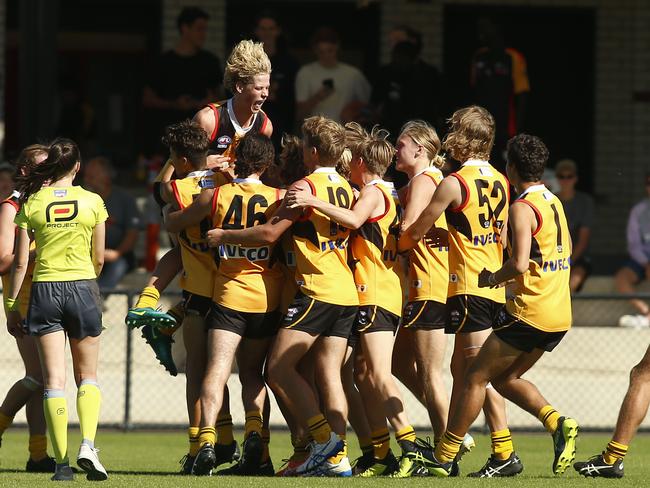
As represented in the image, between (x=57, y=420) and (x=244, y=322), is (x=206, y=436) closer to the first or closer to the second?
(x=244, y=322)

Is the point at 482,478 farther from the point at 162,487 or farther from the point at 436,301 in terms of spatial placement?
the point at 162,487

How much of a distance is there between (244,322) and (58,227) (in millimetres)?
1208

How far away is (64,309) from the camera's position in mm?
7629

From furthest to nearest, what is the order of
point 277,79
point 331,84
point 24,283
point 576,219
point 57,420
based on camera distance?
point 576,219
point 331,84
point 277,79
point 24,283
point 57,420

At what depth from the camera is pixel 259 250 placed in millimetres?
8047

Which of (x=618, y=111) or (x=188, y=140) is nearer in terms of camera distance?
(x=188, y=140)

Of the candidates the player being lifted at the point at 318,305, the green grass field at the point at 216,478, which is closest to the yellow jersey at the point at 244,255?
the player being lifted at the point at 318,305

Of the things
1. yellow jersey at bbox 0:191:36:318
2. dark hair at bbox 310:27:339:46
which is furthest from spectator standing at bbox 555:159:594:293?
yellow jersey at bbox 0:191:36:318

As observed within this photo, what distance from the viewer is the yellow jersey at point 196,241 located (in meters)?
8.10

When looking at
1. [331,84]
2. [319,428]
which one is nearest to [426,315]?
[319,428]

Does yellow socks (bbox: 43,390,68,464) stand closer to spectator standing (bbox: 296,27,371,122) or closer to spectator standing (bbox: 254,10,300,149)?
spectator standing (bbox: 254,10,300,149)

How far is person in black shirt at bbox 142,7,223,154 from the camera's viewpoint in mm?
13312

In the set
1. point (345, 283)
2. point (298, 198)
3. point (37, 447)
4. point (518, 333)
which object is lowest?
point (37, 447)

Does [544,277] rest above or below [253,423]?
above
